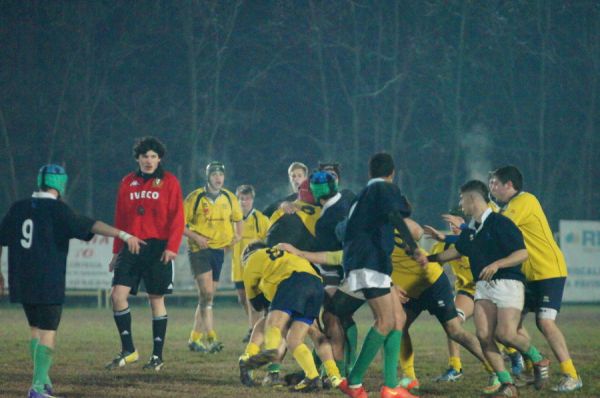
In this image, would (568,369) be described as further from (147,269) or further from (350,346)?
(147,269)

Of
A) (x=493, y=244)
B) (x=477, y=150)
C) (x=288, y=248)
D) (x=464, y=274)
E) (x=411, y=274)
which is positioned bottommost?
(x=464, y=274)

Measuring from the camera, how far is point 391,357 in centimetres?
841

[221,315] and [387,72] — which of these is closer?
[221,315]

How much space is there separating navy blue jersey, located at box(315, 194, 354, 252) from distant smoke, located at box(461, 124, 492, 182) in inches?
1245

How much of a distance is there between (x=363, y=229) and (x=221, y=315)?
1398 centimetres

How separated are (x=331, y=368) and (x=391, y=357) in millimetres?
729

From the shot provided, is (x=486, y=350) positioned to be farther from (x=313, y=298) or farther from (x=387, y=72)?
(x=387, y=72)

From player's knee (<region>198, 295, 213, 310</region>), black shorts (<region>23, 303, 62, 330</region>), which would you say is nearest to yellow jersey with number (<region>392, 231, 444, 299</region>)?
black shorts (<region>23, 303, 62, 330</region>)

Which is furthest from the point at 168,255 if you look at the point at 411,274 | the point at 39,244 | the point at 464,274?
the point at 464,274

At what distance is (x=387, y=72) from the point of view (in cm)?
3978

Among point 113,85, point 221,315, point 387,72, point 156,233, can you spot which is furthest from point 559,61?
point 156,233

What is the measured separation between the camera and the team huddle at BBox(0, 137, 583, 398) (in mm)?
8359

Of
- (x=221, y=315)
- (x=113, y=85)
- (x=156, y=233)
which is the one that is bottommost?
(x=221, y=315)

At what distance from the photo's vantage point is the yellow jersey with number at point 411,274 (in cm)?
959
